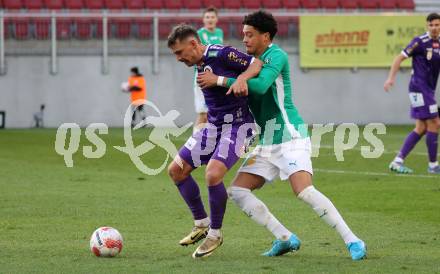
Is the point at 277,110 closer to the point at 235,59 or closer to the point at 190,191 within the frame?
the point at 235,59

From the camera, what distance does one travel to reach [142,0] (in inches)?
1225

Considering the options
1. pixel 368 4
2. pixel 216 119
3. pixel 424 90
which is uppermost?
pixel 216 119

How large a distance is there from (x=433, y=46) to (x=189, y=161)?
7461 mm

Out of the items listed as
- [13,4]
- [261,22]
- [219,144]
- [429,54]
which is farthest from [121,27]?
[261,22]

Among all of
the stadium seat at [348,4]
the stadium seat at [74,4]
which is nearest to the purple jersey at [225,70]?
the stadium seat at [74,4]

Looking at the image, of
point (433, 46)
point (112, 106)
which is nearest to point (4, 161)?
point (433, 46)

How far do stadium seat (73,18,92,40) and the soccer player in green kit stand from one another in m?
21.6

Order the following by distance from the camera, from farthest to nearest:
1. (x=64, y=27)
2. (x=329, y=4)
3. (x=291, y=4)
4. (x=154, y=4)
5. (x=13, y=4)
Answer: (x=329, y=4)
(x=291, y=4)
(x=154, y=4)
(x=13, y=4)
(x=64, y=27)

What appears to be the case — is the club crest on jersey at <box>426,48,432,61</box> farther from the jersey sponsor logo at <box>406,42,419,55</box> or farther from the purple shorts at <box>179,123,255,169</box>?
the purple shorts at <box>179,123,255,169</box>

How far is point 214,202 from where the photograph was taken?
7613 millimetres

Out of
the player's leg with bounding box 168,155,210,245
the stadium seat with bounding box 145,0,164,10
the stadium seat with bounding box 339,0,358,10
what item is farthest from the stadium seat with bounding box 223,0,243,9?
the player's leg with bounding box 168,155,210,245

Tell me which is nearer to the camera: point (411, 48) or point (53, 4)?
point (411, 48)

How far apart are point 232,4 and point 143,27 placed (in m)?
3.75

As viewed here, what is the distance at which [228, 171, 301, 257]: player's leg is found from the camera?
7.53 m
